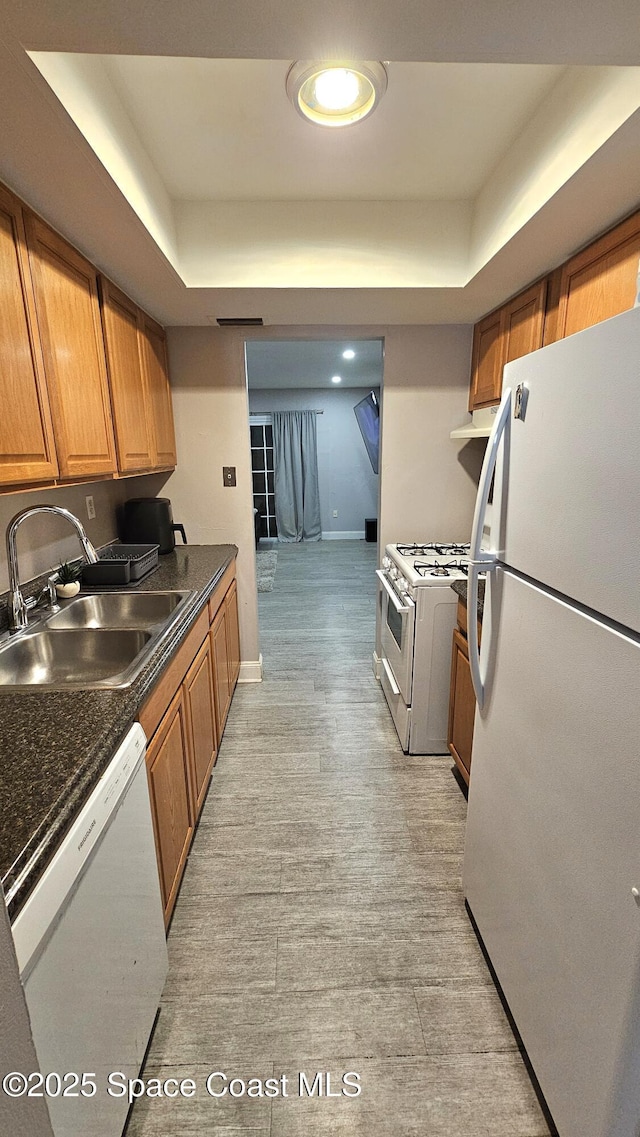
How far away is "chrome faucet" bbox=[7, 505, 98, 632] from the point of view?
1.45 metres

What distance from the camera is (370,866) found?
1.74m

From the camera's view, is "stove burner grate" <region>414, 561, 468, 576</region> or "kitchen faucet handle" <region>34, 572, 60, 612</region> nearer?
"kitchen faucet handle" <region>34, 572, 60, 612</region>

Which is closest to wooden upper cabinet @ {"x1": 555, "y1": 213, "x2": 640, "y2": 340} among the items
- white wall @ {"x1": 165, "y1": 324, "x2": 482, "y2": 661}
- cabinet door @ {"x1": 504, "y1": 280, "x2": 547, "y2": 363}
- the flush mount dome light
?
cabinet door @ {"x1": 504, "y1": 280, "x2": 547, "y2": 363}

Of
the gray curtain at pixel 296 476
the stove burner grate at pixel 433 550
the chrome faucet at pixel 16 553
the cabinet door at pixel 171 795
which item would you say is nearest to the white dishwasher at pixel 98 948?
the cabinet door at pixel 171 795

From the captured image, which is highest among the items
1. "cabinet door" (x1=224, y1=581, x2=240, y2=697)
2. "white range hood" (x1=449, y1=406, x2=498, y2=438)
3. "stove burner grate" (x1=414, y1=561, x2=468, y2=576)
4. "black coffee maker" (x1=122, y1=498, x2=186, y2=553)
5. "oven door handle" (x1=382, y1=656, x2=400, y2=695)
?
"white range hood" (x1=449, y1=406, x2=498, y2=438)

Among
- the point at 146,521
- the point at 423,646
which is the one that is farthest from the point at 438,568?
the point at 146,521

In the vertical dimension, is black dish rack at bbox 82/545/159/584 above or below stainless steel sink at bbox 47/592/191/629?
above

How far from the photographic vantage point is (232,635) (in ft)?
9.20

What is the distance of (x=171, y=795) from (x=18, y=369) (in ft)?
4.40

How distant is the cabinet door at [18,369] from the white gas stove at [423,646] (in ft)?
5.24

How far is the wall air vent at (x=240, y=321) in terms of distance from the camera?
2.52 m

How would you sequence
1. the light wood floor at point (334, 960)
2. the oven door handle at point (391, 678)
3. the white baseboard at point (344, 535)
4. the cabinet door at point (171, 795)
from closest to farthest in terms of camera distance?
the light wood floor at point (334, 960)
the cabinet door at point (171, 795)
the oven door handle at point (391, 678)
the white baseboard at point (344, 535)

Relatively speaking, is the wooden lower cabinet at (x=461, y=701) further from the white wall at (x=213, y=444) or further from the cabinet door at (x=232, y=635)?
the white wall at (x=213, y=444)

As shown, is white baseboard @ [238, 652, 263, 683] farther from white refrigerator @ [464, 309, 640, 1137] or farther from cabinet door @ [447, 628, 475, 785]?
white refrigerator @ [464, 309, 640, 1137]
